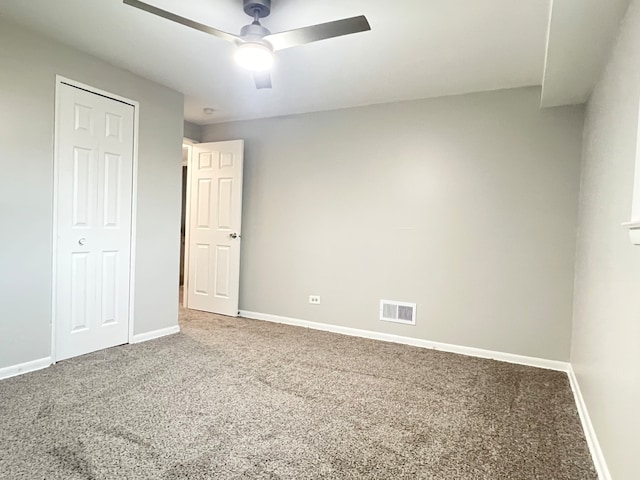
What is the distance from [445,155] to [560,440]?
236cm

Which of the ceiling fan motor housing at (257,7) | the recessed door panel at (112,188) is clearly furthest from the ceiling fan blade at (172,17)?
the recessed door panel at (112,188)

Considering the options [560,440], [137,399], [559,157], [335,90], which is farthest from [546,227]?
[137,399]

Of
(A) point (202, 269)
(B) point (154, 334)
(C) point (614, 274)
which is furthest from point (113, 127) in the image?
(C) point (614, 274)

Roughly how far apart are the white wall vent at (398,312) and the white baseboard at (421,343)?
0.16 meters

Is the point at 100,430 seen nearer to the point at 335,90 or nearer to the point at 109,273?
the point at 109,273

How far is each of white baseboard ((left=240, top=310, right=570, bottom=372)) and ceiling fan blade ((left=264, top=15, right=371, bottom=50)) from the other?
9.08ft

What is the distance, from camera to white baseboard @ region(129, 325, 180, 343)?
11.2 ft

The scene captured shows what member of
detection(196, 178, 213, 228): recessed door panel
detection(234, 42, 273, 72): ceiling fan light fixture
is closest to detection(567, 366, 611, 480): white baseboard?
detection(234, 42, 273, 72): ceiling fan light fixture

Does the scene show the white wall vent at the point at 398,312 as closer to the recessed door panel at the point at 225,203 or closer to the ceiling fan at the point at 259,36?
the recessed door panel at the point at 225,203

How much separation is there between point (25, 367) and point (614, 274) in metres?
3.60

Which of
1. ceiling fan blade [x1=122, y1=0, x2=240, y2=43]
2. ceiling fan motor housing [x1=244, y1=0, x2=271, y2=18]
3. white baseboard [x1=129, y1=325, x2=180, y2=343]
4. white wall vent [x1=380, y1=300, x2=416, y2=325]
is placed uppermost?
ceiling fan motor housing [x1=244, y1=0, x2=271, y2=18]

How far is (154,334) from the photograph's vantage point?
357 centimetres

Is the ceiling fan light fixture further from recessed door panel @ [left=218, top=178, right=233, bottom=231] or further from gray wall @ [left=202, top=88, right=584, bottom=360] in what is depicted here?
recessed door panel @ [left=218, top=178, right=233, bottom=231]

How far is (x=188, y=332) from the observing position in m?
3.77
